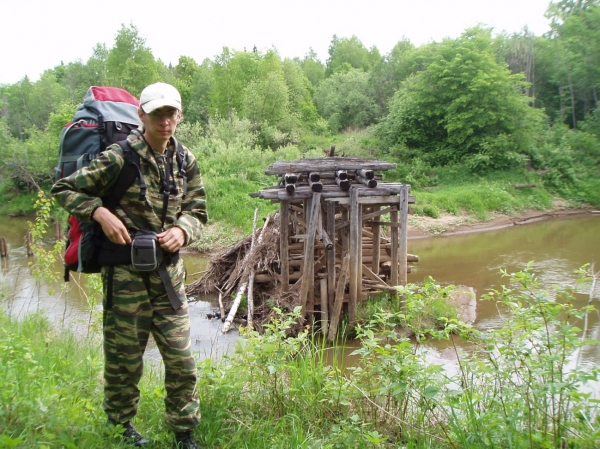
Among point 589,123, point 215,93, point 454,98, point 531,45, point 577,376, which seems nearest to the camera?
point 577,376

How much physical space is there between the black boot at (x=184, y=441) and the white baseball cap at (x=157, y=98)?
5.84 feet

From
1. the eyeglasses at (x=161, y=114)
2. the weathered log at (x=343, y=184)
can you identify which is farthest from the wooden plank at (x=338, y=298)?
the eyeglasses at (x=161, y=114)

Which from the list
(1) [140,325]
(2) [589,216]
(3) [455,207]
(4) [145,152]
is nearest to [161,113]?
(4) [145,152]

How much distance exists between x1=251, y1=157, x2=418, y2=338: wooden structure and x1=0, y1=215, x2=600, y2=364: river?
1641 mm

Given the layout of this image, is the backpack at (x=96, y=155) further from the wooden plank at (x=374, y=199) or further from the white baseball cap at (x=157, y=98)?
the wooden plank at (x=374, y=199)

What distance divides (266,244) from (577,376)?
825cm

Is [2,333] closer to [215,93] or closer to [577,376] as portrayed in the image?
[577,376]

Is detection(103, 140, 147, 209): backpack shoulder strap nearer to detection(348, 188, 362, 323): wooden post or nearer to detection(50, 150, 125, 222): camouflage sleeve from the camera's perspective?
detection(50, 150, 125, 222): camouflage sleeve

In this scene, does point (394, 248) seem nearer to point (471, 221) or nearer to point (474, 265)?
point (474, 265)

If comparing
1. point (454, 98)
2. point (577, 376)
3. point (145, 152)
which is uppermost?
point (454, 98)

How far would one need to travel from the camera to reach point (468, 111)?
25.7 metres

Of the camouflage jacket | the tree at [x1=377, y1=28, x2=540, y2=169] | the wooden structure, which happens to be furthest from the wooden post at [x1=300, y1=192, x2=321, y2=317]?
the tree at [x1=377, y1=28, x2=540, y2=169]

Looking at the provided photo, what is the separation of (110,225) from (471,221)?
20578 mm

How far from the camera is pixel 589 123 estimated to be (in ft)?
94.3
